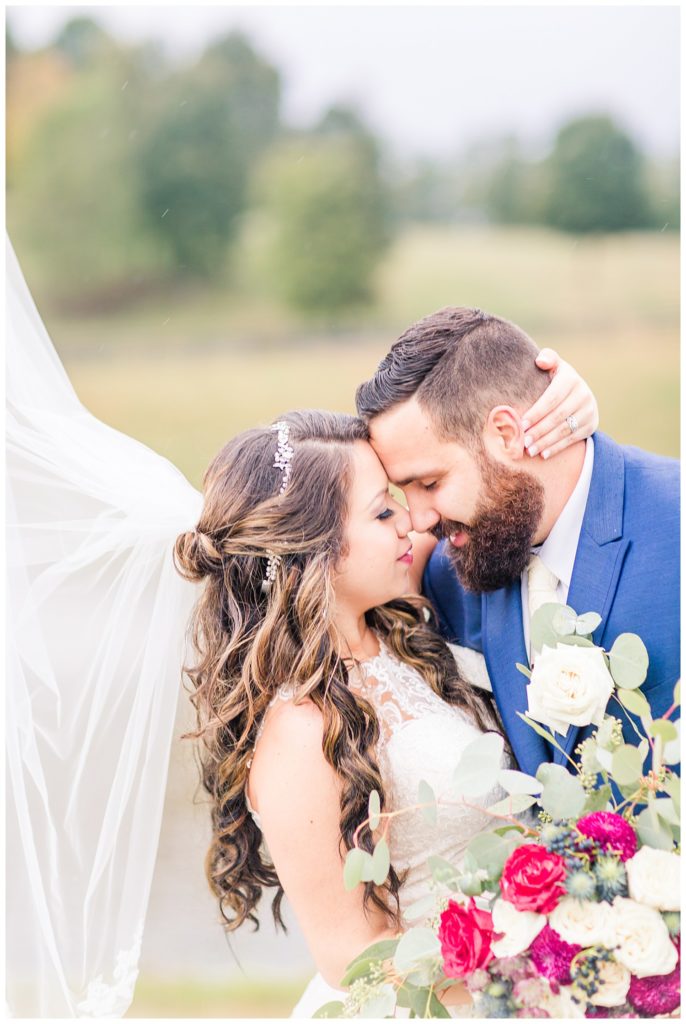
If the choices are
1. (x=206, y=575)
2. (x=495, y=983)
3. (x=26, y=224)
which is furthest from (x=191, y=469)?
(x=495, y=983)

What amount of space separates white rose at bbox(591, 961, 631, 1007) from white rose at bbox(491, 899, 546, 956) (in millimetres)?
124

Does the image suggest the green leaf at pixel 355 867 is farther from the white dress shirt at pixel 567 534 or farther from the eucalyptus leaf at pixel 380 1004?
the white dress shirt at pixel 567 534

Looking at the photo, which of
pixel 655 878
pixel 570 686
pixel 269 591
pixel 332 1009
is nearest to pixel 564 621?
pixel 570 686

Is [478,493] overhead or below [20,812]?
overhead

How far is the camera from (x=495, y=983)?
66.9 inches

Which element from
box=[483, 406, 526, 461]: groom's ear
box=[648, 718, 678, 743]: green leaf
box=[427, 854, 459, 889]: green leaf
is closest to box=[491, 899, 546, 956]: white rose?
box=[427, 854, 459, 889]: green leaf

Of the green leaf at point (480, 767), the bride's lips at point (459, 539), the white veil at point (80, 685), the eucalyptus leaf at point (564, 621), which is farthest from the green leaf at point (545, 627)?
the white veil at point (80, 685)

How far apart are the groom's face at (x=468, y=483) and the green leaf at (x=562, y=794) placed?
0.87 meters

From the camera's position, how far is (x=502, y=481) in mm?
2527

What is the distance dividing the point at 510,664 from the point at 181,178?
552 inches

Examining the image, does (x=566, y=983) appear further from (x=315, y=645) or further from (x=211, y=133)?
(x=211, y=133)

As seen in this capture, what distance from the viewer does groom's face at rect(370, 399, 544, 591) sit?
8.27 ft

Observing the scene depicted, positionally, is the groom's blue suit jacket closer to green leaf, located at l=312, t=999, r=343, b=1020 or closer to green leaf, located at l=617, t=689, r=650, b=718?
green leaf, located at l=617, t=689, r=650, b=718

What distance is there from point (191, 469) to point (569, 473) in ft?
37.5
